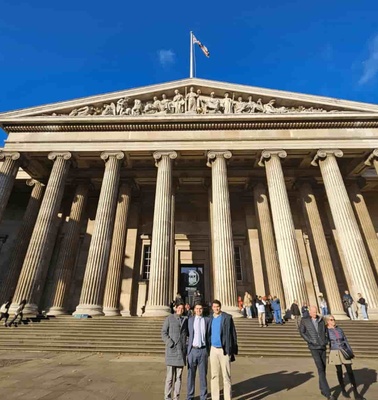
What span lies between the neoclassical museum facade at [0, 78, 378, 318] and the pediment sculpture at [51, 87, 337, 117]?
100mm

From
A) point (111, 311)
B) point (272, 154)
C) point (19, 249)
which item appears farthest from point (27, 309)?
point (272, 154)

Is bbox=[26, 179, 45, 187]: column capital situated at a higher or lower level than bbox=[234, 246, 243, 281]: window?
higher

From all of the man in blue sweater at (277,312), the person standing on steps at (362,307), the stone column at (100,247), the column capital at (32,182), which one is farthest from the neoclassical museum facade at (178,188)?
the man in blue sweater at (277,312)

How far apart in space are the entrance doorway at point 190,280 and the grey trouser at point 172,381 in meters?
17.4

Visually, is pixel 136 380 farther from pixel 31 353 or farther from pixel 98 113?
pixel 98 113

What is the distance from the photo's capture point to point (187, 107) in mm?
20000

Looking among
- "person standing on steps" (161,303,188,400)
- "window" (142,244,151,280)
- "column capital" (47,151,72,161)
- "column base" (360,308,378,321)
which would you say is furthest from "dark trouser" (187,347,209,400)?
"window" (142,244,151,280)

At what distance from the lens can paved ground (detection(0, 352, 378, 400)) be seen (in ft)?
16.6

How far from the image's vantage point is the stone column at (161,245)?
1422cm

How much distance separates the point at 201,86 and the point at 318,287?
55.8ft

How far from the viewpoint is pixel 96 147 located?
1861cm

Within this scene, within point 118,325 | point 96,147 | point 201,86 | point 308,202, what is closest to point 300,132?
point 308,202

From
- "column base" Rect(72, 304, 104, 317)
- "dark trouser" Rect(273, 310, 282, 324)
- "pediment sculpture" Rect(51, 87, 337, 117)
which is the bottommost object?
"dark trouser" Rect(273, 310, 282, 324)

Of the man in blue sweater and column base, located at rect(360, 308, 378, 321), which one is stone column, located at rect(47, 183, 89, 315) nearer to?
the man in blue sweater
